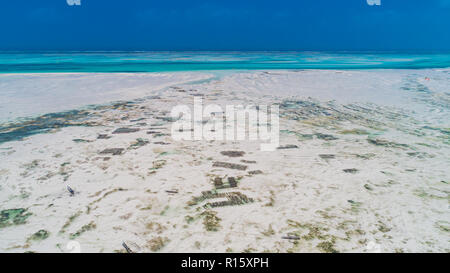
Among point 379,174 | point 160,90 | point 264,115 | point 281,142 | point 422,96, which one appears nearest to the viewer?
point 379,174

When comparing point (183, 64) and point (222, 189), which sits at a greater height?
point (183, 64)

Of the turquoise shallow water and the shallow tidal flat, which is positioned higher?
the turquoise shallow water

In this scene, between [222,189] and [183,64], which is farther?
[183,64]

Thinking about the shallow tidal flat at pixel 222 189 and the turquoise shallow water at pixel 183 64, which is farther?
the turquoise shallow water at pixel 183 64

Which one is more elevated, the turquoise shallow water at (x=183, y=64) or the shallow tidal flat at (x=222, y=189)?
the turquoise shallow water at (x=183, y=64)

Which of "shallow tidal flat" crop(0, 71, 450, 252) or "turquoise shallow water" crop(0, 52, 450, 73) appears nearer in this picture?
"shallow tidal flat" crop(0, 71, 450, 252)

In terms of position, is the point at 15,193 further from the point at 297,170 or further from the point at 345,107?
the point at 345,107
